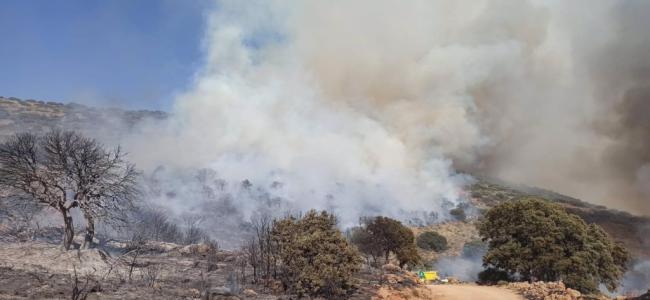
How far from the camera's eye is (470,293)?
31141 millimetres

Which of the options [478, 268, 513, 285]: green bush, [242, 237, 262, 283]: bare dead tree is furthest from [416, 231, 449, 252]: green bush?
[242, 237, 262, 283]: bare dead tree

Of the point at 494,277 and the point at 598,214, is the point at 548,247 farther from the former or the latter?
the point at 598,214

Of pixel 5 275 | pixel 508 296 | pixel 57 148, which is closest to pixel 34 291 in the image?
pixel 5 275

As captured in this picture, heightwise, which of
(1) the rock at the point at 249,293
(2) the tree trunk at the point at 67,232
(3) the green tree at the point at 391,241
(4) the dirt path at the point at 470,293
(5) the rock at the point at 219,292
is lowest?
(1) the rock at the point at 249,293

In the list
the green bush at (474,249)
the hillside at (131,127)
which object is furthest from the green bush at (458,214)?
the green bush at (474,249)

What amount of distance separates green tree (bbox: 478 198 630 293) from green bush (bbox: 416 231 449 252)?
26978 millimetres

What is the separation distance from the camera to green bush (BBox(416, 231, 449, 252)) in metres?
67.6

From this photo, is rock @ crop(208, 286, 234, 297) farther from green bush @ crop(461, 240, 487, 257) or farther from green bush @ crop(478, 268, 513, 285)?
green bush @ crop(461, 240, 487, 257)

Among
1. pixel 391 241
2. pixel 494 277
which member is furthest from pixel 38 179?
pixel 494 277

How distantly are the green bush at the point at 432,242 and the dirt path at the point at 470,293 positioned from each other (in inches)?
1326

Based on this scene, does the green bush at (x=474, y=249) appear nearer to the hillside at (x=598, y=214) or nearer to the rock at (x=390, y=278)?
the hillside at (x=598, y=214)

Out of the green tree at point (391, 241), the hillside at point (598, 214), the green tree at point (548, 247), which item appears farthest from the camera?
the hillside at point (598, 214)

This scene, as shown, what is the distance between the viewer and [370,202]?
89812 millimetres

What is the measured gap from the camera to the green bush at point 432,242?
67562mm
